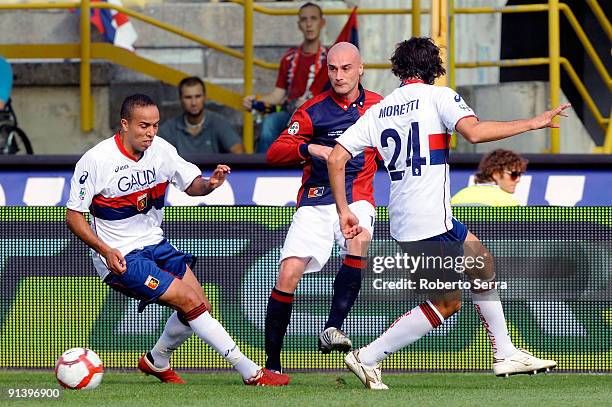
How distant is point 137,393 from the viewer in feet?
26.9

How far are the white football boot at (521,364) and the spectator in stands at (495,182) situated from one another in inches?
78.7

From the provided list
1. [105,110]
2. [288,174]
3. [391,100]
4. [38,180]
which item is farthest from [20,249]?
[105,110]

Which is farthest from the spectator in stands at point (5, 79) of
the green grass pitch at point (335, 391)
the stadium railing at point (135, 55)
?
the green grass pitch at point (335, 391)

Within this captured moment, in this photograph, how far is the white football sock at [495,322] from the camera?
27.0 feet

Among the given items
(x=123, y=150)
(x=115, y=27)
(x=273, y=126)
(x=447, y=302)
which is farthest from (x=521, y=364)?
(x=115, y=27)

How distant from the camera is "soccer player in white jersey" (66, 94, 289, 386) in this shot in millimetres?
8461

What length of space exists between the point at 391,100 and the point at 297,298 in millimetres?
2234

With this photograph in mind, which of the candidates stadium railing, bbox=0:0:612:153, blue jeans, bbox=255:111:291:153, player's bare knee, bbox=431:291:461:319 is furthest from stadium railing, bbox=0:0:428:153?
player's bare knee, bbox=431:291:461:319

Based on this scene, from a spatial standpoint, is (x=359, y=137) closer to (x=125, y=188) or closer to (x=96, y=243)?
(x=125, y=188)

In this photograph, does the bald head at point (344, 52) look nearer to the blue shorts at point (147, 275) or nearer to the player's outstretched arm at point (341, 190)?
the player's outstretched arm at point (341, 190)

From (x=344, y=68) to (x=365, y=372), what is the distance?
190 centimetres

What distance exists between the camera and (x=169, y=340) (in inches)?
352

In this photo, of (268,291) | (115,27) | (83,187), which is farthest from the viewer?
(115,27)

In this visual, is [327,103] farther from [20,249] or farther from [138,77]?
Answer: [138,77]
